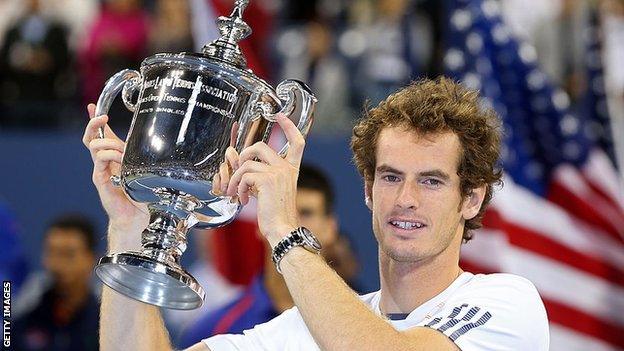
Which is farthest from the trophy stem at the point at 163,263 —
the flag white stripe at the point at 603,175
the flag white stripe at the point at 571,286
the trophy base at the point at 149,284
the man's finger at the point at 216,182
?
the flag white stripe at the point at 603,175

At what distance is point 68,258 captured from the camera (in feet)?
28.0

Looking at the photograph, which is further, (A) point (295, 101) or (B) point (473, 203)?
(B) point (473, 203)

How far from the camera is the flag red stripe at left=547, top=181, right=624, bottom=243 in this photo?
327 inches

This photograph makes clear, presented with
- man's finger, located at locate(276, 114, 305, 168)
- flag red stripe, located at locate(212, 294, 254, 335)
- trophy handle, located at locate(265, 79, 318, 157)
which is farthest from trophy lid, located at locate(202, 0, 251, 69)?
flag red stripe, located at locate(212, 294, 254, 335)

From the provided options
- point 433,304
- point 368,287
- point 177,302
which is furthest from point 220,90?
point 368,287

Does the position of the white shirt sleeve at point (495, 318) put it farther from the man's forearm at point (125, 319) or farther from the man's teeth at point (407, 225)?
the man's forearm at point (125, 319)

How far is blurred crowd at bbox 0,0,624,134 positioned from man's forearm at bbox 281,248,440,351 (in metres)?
6.41

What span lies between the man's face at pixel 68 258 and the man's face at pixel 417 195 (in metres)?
4.38

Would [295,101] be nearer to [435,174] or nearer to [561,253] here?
[435,174]

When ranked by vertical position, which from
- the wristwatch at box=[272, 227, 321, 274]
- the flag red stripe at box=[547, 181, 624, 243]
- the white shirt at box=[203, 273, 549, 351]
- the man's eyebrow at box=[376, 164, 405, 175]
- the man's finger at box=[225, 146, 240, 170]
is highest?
the man's finger at box=[225, 146, 240, 170]

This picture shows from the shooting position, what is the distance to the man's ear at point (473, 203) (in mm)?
4453

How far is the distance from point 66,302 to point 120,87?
4.27 m

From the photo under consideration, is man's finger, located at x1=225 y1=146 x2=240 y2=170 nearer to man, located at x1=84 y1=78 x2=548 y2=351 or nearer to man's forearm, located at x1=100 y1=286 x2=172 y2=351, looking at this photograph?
man, located at x1=84 y1=78 x2=548 y2=351

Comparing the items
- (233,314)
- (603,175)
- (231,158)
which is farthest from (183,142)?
(603,175)
